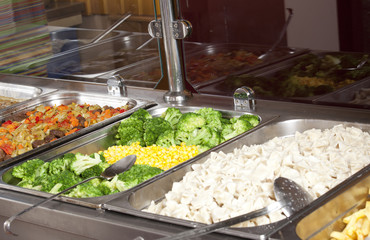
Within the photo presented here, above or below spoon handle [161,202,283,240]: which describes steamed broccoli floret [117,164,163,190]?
below

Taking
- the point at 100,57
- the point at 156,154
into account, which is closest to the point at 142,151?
the point at 156,154

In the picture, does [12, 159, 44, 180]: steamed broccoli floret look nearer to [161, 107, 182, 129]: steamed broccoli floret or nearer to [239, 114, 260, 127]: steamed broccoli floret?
[161, 107, 182, 129]: steamed broccoli floret

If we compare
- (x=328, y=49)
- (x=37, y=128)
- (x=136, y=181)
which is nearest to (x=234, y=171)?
(x=136, y=181)

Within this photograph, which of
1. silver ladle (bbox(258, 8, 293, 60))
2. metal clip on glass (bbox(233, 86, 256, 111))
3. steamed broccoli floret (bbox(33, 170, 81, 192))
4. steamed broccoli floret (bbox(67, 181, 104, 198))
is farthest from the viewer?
metal clip on glass (bbox(233, 86, 256, 111))

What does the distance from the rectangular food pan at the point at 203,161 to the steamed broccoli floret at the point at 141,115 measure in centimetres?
50

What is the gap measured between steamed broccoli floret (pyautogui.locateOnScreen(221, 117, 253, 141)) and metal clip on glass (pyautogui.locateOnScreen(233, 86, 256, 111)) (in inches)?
6.1

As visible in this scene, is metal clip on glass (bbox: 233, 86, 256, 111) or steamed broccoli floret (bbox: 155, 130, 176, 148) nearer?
steamed broccoli floret (bbox: 155, 130, 176, 148)

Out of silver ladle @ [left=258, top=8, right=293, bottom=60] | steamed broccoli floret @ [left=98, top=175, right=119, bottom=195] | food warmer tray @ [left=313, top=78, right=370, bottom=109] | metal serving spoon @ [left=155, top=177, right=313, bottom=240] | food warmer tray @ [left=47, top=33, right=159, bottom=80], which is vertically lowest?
steamed broccoli floret @ [left=98, top=175, right=119, bottom=195]

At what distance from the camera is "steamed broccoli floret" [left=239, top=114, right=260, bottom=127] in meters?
2.22

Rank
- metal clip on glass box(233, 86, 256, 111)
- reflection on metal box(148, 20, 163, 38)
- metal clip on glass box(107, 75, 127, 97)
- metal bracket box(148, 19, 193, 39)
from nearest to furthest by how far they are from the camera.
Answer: metal clip on glass box(233, 86, 256, 111), metal bracket box(148, 19, 193, 39), reflection on metal box(148, 20, 163, 38), metal clip on glass box(107, 75, 127, 97)

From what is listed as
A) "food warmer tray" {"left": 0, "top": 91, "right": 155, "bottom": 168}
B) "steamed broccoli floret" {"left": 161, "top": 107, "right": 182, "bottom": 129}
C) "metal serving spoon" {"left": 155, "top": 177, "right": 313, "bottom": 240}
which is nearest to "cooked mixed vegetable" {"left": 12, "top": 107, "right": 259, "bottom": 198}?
"steamed broccoli floret" {"left": 161, "top": 107, "right": 182, "bottom": 129}

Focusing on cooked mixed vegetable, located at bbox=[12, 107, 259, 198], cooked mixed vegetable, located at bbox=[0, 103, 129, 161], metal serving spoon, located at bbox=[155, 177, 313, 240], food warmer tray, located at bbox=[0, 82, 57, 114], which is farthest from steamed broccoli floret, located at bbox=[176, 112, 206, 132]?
food warmer tray, located at bbox=[0, 82, 57, 114]

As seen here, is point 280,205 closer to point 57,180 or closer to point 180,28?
point 57,180

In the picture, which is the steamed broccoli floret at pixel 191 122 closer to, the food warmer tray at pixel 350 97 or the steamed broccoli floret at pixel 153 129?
the steamed broccoli floret at pixel 153 129
